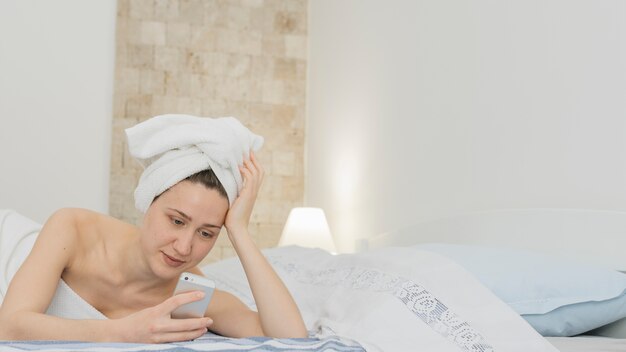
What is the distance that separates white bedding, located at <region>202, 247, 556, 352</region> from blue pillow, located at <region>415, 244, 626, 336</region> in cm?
18

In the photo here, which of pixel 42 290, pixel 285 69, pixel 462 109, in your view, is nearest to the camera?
pixel 42 290

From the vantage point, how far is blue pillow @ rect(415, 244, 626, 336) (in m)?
1.72

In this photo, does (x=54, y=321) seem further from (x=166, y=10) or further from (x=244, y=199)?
(x=166, y=10)

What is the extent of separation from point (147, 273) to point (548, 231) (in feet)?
3.67

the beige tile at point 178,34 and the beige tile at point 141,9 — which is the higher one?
the beige tile at point 141,9

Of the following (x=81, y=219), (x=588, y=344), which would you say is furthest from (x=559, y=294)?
(x=81, y=219)

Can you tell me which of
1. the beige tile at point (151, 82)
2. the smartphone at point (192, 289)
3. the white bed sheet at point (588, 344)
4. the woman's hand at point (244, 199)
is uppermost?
the beige tile at point (151, 82)

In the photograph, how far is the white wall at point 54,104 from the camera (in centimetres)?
386

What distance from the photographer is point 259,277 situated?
61.9 inches

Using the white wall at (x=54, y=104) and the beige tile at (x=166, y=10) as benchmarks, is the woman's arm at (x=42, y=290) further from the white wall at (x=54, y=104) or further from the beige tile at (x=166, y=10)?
the beige tile at (x=166, y=10)

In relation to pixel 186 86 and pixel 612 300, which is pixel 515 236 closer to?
pixel 612 300

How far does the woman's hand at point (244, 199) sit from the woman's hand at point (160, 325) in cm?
23

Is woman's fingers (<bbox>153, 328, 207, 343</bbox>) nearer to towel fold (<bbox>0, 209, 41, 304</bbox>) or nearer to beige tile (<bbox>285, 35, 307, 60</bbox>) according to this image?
towel fold (<bbox>0, 209, 41, 304</bbox>)

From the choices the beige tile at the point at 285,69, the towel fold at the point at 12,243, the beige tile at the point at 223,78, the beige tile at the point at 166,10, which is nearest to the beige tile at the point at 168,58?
the beige tile at the point at 223,78
